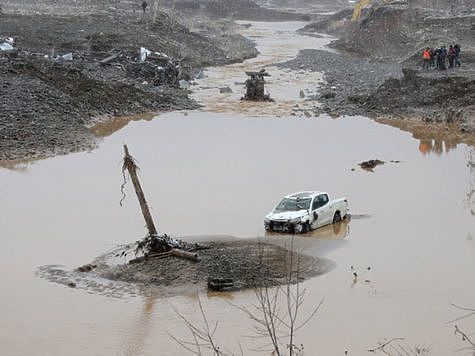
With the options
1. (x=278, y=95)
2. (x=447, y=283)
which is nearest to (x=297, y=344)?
(x=447, y=283)

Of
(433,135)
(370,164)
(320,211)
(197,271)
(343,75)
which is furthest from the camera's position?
(343,75)

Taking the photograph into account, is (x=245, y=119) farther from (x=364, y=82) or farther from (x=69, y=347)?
(x=69, y=347)

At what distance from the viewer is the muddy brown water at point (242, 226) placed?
1603 cm

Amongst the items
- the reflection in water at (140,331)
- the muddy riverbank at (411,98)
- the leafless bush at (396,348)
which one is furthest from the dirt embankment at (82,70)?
the leafless bush at (396,348)

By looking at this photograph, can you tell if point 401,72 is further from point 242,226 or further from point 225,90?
point 242,226

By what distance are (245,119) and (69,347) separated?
27.9 m

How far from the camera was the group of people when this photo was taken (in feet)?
165

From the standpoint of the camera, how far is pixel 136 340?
15.6 meters

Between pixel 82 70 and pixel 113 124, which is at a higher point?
pixel 82 70

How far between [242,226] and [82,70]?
2853cm

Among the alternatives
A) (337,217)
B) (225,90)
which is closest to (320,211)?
(337,217)

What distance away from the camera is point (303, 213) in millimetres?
22047

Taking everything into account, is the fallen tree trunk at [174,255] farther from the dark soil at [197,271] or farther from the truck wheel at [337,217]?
the truck wheel at [337,217]

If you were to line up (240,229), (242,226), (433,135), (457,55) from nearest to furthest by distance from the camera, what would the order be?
(240,229) < (242,226) < (433,135) < (457,55)
